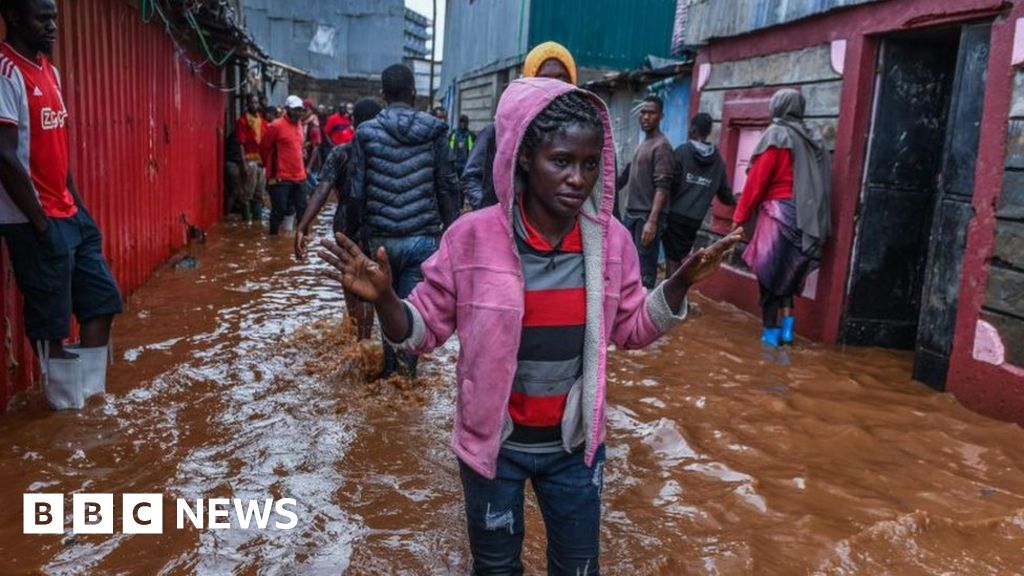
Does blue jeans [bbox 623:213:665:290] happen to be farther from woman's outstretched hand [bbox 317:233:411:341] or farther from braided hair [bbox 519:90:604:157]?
woman's outstretched hand [bbox 317:233:411:341]

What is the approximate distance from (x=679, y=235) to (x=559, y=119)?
19.1 feet

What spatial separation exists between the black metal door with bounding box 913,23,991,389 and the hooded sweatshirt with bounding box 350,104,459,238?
3.42 metres

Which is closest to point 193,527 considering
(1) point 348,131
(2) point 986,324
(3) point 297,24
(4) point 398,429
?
(4) point 398,429

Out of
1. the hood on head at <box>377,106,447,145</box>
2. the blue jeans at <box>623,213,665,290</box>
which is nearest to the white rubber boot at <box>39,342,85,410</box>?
the hood on head at <box>377,106,447,145</box>

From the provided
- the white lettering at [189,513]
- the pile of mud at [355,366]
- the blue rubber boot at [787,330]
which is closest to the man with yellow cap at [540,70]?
the pile of mud at [355,366]

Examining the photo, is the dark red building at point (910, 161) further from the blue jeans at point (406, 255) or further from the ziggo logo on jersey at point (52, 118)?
the ziggo logo on jersey at point (52, 118)

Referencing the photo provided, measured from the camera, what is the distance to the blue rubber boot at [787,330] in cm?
672

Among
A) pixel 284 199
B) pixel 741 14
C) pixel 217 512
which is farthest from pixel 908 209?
pixel 284 199

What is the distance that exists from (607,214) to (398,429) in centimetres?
252

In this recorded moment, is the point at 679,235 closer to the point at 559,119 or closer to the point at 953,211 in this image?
the point at 953,211

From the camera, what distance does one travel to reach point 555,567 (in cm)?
235

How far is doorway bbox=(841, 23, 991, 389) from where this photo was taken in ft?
18.7

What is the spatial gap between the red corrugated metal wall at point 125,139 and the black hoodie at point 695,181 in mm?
4844

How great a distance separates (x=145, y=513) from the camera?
334 cm
